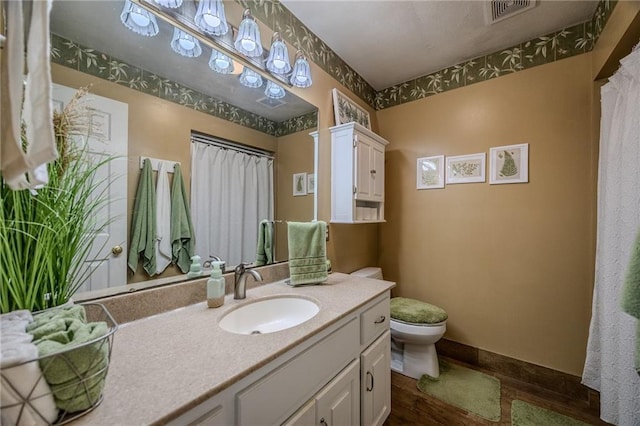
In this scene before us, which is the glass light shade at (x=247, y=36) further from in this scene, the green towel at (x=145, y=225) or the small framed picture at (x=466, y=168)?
the small framed picture at (x=466, y=168)

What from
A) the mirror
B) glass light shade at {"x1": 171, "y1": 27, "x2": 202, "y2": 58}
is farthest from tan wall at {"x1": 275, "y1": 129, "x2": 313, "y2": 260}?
glass light shade at {"x1": 171, "y1": 27, "x2": 202, "y2": 58}

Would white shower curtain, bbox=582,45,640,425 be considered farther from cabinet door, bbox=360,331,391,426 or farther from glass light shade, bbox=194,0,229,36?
glass light shade, bbox=194,0,229,36

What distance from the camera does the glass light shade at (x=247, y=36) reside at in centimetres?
123

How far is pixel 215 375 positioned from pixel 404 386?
5.43 feet

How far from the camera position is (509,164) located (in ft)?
6.07

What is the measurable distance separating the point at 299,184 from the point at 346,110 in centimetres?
82

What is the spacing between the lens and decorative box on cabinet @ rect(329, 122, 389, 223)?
1789 millimetres

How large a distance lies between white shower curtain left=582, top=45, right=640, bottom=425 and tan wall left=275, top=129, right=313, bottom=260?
1.63m

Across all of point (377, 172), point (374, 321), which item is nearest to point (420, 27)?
point (377, 172)

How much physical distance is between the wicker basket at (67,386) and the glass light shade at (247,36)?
1.31 meters

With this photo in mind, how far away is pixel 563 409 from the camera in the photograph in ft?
5.04

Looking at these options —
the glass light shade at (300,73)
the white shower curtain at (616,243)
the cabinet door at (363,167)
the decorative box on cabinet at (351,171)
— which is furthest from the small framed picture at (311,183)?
the white shower curtain at (616,243)

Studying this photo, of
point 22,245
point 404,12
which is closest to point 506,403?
point 22,245

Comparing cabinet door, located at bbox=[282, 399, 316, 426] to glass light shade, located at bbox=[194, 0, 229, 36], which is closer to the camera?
cabinet door, located at bbox=[282, 399, 316, 426]
